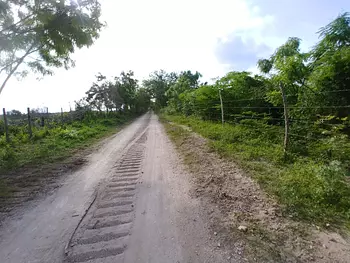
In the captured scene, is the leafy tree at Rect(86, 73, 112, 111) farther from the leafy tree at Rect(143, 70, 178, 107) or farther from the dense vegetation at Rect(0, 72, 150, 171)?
the leafy tree at Rect(143, 70, 178, 107)

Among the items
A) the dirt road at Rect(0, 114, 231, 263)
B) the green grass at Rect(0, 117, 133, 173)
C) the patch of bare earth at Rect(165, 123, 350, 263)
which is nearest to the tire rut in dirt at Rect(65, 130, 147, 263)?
the dirt road at Rect(0, 114, 231, 263)

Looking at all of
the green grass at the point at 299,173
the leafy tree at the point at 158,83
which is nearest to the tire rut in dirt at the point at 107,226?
the green grass at the point at 299,173

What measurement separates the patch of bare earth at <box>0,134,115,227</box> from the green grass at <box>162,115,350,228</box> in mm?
3893

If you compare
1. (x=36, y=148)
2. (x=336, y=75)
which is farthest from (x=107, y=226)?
(x=36, y=148)

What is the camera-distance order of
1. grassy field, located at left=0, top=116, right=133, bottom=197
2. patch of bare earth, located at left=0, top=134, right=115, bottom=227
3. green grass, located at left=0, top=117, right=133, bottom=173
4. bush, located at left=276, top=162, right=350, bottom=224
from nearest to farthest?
bush, located at left=276, top=162, right=350, bottom=224, patch of bare earth, located at left=0, top=134, right=115, bottom=227, grassy field, located at left=0, top=116, right=133, bottom=197, green grass, located at left=0, top=117, right=133, bottom=173

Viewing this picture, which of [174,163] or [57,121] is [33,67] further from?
[174,163]

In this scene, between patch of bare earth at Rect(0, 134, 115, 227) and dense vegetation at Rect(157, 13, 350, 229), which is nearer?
dense vegetation at Rect(157, 13, 350, 229)

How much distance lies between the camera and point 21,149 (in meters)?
6.66

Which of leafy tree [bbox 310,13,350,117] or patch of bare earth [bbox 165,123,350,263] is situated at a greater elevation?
leafy tree [bbox 310,13,350,117]

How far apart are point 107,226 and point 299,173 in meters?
3.22

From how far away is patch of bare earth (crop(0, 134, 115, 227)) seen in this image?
3.15 meters

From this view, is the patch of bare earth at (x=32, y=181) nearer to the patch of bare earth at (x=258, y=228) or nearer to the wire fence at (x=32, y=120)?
the patch of bare earth at (x=258, y=228)

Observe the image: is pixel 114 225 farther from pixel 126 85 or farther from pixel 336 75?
pixel 126 85

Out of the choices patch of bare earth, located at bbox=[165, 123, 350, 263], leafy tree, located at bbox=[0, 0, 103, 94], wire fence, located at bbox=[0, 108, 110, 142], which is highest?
leafy tree, located at bbox=[0, 0, 103, 94]
